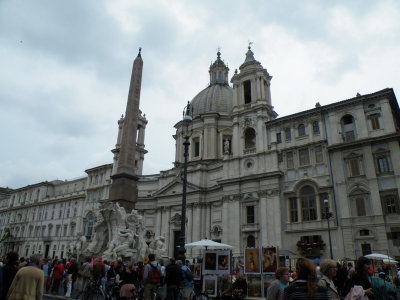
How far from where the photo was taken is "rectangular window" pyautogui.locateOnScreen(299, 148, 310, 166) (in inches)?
1312

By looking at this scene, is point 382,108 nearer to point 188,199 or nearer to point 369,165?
point 369,165

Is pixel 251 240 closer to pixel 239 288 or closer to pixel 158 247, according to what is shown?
pixel 158 247

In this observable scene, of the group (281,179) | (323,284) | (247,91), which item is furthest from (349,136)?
(323,284)

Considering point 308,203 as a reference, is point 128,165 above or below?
above

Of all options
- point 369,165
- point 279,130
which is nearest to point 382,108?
point 369,165

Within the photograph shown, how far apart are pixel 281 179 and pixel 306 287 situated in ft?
103

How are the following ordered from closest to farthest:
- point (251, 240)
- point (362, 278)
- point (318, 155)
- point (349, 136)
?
point (362, 278) → point (349, 136) → point (318, 155) → point (251, 240)

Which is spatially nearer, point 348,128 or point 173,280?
point 173,280

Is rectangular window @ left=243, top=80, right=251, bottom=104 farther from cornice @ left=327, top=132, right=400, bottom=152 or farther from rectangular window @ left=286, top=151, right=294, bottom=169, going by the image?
cornice @ left=327, top=132, right=400, bottom=152

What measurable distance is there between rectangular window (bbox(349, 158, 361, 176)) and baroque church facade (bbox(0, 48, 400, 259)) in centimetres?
13

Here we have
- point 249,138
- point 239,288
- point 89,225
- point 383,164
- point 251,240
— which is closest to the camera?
point 239,288

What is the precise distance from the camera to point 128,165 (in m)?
22.4

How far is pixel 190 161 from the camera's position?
162 ft

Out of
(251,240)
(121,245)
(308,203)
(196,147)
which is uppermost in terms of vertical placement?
(196,147)
